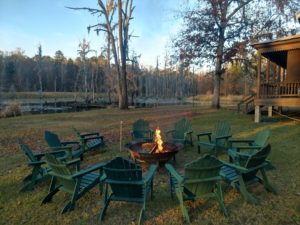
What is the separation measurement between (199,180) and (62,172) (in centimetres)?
216

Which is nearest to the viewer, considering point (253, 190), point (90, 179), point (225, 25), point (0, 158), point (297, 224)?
point (297, 224)

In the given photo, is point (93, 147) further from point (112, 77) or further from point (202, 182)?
point (112, 77)

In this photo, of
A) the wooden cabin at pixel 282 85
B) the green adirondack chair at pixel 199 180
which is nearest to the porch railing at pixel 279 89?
the wooden cabin at pixel 282 85

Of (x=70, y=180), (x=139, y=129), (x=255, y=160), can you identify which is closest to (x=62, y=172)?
(x=70, y=180)

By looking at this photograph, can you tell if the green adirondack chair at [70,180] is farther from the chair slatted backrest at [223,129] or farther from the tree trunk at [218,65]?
the tree trunk at [218,65]

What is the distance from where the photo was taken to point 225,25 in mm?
20219

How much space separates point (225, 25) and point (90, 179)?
19106mm

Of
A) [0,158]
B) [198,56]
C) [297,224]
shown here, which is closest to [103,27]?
[198,56]

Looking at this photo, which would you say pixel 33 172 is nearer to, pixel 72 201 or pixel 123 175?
pixel 72 201

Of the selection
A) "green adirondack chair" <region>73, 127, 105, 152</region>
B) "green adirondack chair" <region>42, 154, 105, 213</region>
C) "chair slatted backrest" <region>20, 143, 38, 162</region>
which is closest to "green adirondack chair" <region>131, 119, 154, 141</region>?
"green adirondack chair" <region>73, 127, 105, 152</region>

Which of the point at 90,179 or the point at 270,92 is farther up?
the point at 270,92

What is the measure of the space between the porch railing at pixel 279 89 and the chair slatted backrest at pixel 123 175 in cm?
1098

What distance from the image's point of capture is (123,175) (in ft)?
12.2

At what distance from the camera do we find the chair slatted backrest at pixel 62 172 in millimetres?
3959
